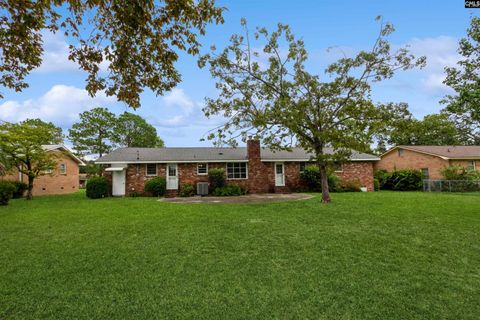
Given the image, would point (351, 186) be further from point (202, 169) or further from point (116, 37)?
point (116, 37)

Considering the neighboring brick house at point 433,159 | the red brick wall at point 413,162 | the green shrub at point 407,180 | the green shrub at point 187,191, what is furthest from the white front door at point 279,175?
the red brick wall at point 413,162

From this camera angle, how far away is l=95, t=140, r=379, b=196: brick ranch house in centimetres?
1684

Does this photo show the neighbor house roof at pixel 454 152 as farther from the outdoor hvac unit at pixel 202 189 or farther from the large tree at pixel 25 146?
the large tree at pixel 25 146

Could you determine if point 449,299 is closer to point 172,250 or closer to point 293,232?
point 293,232

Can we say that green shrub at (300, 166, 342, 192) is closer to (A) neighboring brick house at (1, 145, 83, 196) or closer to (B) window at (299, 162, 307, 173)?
(B) window at (299, 162, 307, 173)

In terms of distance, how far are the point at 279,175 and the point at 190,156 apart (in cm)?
627

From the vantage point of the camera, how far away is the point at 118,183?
16.8m

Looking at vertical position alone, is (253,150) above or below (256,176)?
above

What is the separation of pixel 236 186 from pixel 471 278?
13.4m

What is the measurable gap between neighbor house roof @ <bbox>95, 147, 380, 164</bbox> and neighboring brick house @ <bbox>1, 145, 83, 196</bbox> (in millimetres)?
5686

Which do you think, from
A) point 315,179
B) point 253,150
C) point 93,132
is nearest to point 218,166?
point 253,150

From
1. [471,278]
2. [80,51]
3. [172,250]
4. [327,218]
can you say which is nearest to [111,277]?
[172,250]

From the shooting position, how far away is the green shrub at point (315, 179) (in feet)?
58.5

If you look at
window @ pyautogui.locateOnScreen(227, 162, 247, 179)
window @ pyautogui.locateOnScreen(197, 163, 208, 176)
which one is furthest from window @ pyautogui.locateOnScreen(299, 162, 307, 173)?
window @ pyautogui.locateOnScreen(197, 163, 208, 176)
